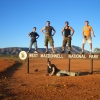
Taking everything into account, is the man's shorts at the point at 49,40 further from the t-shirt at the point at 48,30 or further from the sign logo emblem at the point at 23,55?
the sign logo emblem at the point at 23,55

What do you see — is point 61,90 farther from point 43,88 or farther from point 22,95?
point 22,95

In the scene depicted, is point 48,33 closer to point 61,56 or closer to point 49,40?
point 49,40

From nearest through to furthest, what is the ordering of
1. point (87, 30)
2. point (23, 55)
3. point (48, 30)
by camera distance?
point (87, 30) → point (48, 30) → point (23, 55)

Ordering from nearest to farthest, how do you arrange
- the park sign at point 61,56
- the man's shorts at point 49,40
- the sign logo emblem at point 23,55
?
1. the park sign at point 61,56
2. the man's shorts at point 49,40
3. the sign logo emblem at point 23,55

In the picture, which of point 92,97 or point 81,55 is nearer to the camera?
point 92,97

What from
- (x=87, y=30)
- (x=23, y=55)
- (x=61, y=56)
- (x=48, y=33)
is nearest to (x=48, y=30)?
(x=48, y=33)

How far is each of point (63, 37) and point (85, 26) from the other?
4.80 ft

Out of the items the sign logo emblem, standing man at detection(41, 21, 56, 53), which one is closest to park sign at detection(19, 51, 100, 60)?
the sign logo emblem

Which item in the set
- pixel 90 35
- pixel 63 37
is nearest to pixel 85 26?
pixel 90 35

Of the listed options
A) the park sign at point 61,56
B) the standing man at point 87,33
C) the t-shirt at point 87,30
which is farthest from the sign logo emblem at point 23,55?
the t-shirt at point 87,30

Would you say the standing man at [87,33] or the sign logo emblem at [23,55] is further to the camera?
the sign logo emblem at [23,55]

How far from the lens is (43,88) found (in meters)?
7.88

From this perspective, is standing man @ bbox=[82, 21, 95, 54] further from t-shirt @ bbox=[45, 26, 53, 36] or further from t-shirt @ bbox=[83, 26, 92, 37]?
t-shirt @ bbox=[45, 26, 53, 36]

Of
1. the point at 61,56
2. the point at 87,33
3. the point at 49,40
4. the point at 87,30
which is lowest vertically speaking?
the point at 61,56
